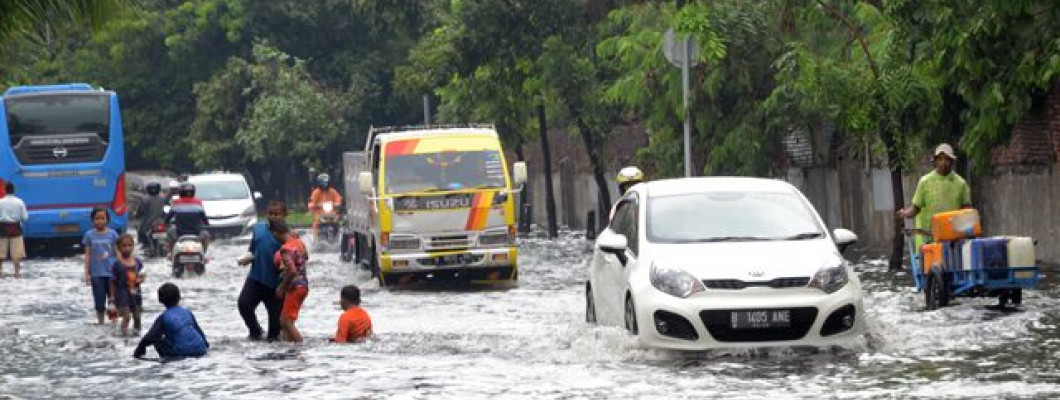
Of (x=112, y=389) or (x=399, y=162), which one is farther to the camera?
(x=399, y=162)

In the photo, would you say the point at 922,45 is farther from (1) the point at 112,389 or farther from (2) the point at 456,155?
(1) the point at 112,389

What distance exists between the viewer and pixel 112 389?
16.1 m

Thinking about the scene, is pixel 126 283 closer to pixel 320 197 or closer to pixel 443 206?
pixel 443 206

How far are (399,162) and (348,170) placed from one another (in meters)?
8.10

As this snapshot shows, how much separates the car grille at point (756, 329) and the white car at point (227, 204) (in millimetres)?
33942

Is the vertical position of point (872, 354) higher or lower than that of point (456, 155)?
lower

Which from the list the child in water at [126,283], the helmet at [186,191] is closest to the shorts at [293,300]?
the child in water at [126,283]

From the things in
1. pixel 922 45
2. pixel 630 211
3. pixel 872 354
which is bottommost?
pixel 872 354

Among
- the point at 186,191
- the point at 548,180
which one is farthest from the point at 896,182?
the point at 548,180

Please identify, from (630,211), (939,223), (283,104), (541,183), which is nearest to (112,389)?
(630,211)

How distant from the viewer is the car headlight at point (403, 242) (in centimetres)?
2878

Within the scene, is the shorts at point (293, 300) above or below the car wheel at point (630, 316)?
above

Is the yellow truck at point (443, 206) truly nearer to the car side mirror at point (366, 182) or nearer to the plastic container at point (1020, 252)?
the car side mirror at point (366, 182)

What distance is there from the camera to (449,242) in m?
28.7
